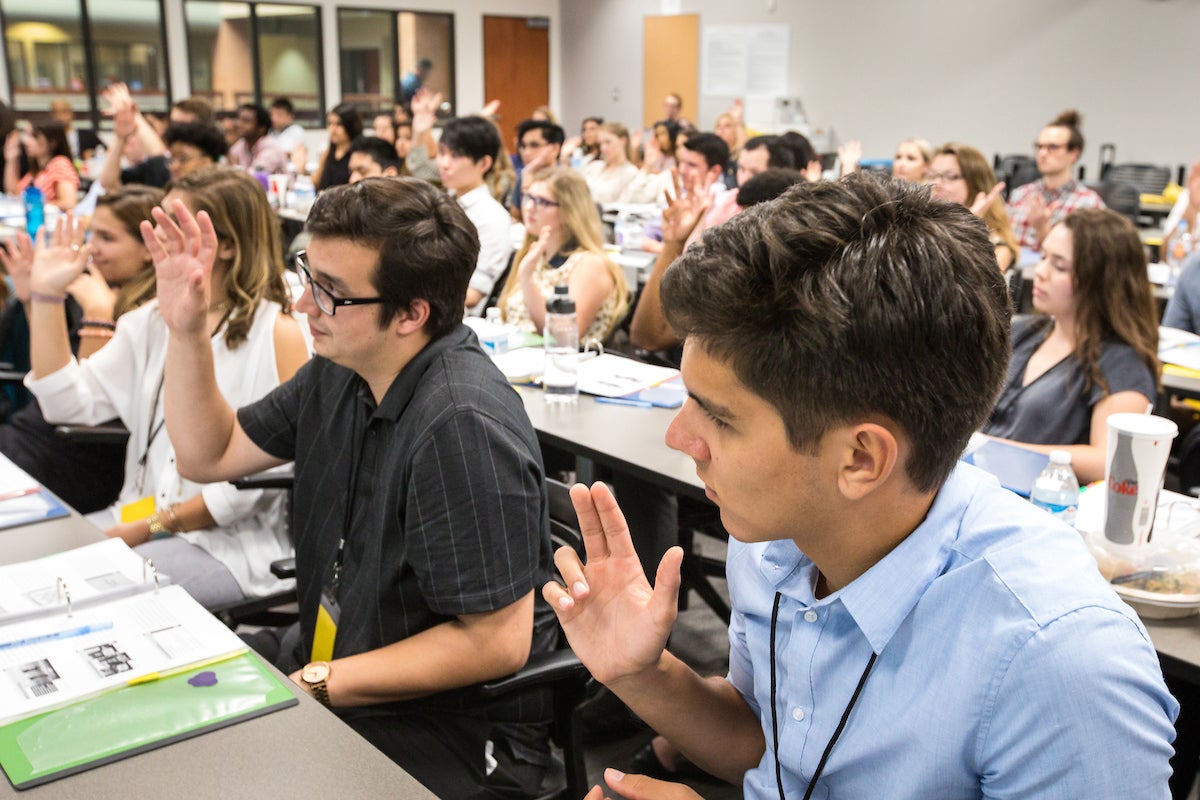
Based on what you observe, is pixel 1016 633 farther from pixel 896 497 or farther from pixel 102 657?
Answer: pixel 102 657

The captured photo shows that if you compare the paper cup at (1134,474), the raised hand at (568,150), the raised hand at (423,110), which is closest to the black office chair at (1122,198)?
the raised hand at (568,150)

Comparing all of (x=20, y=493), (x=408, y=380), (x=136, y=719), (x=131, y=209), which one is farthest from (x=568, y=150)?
(x=136, y=719)

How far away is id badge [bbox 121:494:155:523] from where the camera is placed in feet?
7.62

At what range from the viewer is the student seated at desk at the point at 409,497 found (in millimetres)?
1504

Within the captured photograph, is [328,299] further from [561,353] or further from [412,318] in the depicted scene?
[561,353]

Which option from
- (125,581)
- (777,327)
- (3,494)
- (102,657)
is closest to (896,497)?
(777,327)

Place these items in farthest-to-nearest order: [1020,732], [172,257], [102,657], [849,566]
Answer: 1. [172,257]
2. [102,657]
3. [849,566]
4. [1020,732]

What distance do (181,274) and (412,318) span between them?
55 cm

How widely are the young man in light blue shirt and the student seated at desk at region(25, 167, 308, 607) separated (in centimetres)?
143

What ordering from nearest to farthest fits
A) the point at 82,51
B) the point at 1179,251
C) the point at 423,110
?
the point at 1179,251 → the point at 423,110 → the point at 82,51

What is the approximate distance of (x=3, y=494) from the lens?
80.4 inches

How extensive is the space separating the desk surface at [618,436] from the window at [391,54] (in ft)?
35.9

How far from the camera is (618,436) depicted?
256 centimetres

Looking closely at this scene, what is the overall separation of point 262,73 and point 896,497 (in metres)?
13.1
